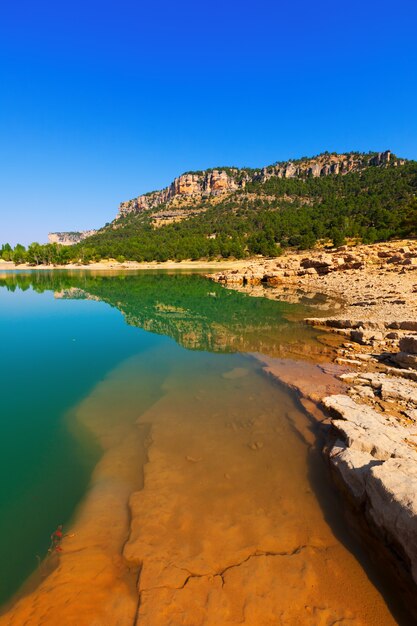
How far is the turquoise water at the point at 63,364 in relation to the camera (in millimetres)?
5133

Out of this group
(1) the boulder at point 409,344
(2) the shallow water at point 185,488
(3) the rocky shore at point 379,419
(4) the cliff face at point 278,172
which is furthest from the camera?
(4) the cliff face at point 278,172

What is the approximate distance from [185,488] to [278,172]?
7322 inches

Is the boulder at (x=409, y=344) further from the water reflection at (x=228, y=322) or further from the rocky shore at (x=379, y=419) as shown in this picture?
the water reflection at (x=228, y=322)

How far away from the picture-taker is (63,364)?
498 inches

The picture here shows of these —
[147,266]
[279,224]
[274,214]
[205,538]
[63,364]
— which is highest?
[274,214]

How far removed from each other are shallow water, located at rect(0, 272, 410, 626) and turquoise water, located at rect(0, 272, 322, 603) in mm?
40

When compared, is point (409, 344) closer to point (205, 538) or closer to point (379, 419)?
point (379, 419)

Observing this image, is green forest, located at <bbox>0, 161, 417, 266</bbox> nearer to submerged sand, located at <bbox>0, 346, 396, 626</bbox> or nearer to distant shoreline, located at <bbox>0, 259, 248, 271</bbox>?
distant shoreline, located at <bbox>0, 259, 248, 271</bbox>

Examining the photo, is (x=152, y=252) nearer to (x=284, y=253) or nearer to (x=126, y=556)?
(x=284, y=253)

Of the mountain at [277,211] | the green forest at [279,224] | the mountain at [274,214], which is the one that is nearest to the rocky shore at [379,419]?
the mountain at [274,214]

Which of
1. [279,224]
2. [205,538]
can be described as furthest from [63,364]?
[279,224]

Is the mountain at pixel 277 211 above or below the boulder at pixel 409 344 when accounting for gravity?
above

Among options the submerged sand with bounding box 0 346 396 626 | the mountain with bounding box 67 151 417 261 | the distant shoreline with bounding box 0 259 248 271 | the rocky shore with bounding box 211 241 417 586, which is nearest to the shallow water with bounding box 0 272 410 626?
the submerged sand with bounding box 0 346 396 626

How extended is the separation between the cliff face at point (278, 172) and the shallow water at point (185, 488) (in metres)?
157
